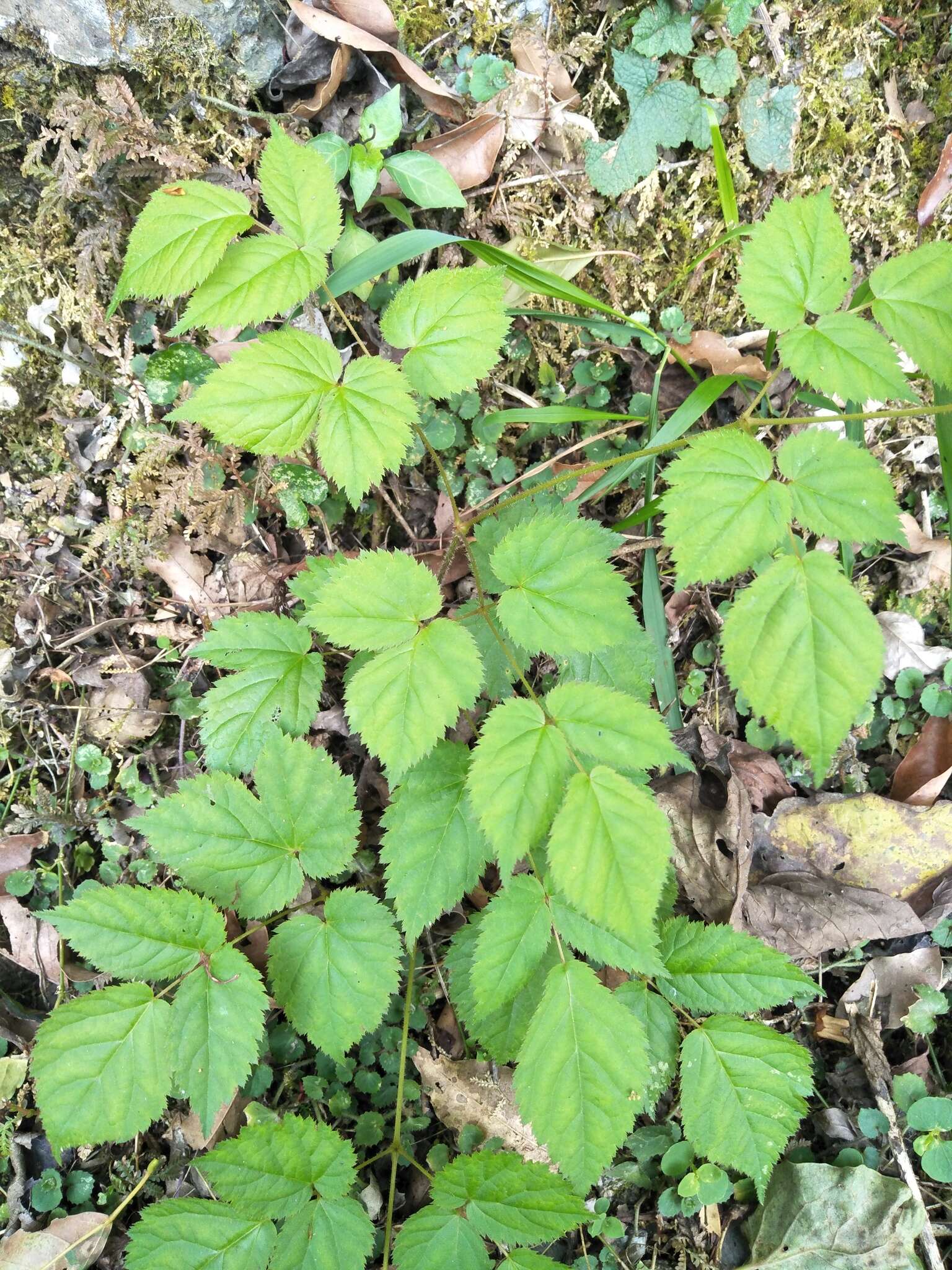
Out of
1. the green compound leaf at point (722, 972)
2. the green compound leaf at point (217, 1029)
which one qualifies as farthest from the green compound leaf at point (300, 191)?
the green compound leaf at point (722, 972)

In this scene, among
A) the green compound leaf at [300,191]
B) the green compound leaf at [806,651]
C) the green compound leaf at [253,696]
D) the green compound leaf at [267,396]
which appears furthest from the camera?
the green compound leaf at [253,696]

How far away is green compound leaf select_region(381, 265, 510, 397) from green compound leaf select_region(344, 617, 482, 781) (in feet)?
1.81

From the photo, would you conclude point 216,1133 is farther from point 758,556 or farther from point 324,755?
point 758,556

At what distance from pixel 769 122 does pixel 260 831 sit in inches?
90.8

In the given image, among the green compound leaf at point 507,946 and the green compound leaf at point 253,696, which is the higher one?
the green compound leaf at point 253,696

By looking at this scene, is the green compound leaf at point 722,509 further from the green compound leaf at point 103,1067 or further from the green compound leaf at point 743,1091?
the green compound leaf at point 103,1067

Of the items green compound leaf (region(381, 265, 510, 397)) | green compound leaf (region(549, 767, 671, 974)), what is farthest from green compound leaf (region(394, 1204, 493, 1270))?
green compound leaf (region(381, 265, 510, 397))

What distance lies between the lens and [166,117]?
6.52 feet

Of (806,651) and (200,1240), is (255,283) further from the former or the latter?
(200,1240)

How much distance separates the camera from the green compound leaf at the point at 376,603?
1546 millimetres

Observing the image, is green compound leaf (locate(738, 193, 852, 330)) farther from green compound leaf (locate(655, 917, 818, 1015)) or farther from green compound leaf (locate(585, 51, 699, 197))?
green compound leaf (locate(655, 917, 818, 1015))

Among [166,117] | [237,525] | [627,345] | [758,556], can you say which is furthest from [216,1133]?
[166,117]

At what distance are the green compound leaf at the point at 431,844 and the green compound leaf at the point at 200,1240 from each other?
0.66m

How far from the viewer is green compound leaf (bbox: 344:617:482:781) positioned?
1471mm
